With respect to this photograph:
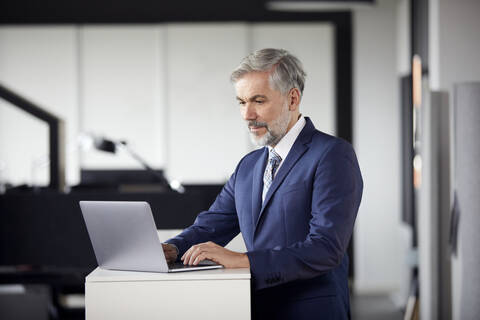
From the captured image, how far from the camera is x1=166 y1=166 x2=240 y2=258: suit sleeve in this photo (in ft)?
7.29

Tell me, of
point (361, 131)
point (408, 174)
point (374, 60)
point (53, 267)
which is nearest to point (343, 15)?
point (374, 60)

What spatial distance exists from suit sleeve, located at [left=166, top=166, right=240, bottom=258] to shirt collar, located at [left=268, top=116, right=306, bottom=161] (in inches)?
8.9

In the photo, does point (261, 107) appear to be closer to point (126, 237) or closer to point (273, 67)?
point (273, 67)

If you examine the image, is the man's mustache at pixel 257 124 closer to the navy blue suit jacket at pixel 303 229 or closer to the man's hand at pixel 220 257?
the navy blue suit jacket at pixel 303 229

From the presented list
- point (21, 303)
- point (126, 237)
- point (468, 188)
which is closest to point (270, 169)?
point (126, 237)

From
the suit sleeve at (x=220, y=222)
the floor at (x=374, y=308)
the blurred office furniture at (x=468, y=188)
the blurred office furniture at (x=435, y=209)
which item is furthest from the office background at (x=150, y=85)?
the suit sleeve at (x=220, y=222)

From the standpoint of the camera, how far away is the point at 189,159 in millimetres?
6312

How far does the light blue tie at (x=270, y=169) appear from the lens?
2.09m

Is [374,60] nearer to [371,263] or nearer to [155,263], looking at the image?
[371,263]

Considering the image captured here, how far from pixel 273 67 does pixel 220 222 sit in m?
0.57

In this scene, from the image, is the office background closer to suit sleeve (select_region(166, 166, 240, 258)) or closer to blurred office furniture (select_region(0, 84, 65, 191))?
blurred office furniture (select_region(0, 84, 65, 191))

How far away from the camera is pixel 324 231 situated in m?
1.86

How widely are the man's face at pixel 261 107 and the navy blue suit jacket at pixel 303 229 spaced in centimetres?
9

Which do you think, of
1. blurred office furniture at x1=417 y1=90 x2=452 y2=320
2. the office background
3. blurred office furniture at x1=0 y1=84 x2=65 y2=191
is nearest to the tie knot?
blurred office furniture at x1=417 y1=90 x2=452 y2=320
